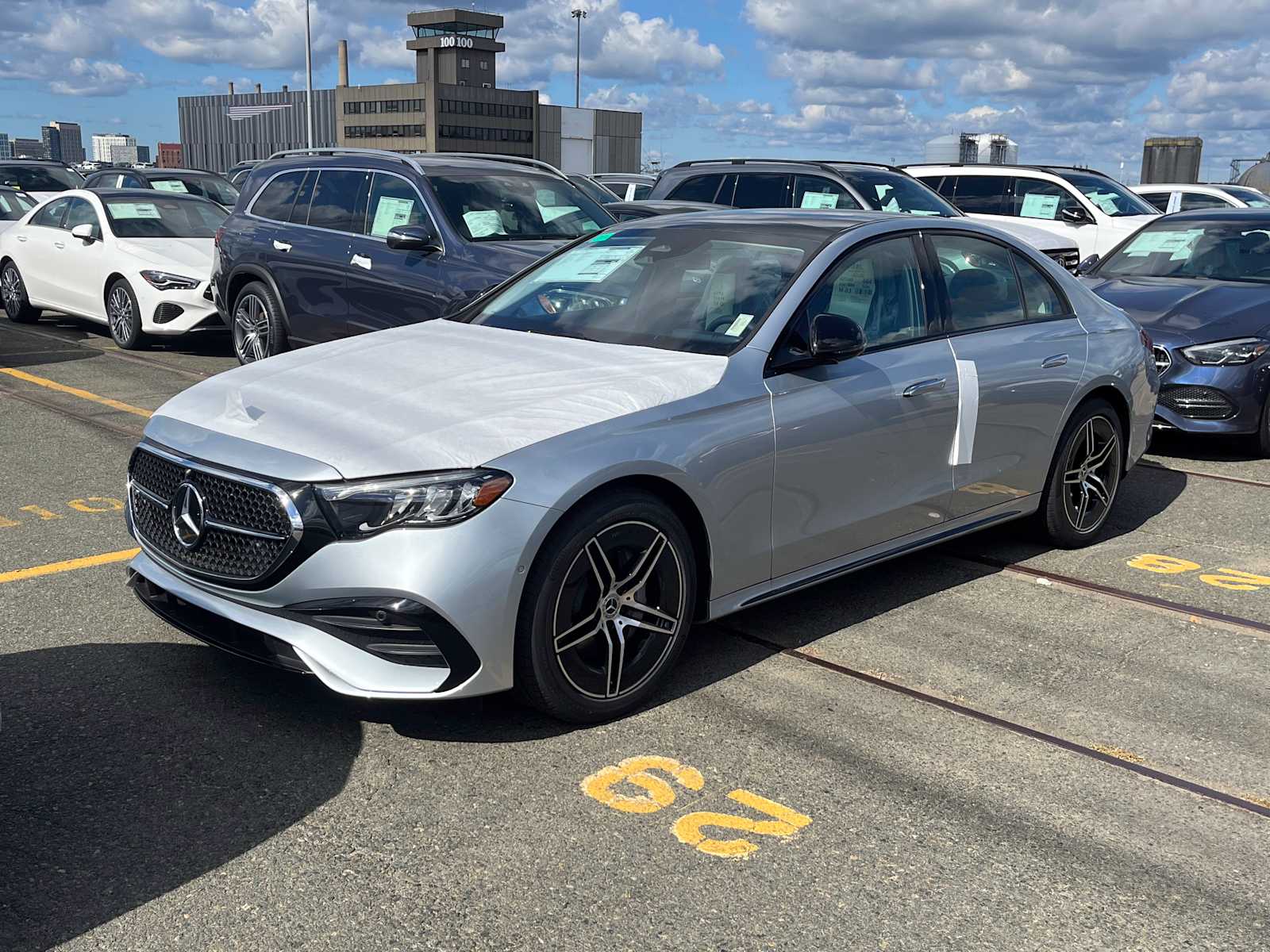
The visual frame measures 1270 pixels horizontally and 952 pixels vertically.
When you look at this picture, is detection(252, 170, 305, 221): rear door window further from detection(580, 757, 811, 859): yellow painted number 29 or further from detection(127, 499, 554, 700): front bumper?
detection(580, 757, 811, 859): yellow painted number 29

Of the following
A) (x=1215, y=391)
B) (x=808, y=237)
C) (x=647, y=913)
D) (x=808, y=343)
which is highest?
(x=808, y=237)

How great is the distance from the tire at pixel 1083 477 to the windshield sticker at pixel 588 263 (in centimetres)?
224

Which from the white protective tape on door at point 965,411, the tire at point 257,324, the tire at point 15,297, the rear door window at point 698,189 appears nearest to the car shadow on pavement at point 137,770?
the white protective tape on door at point 965,411

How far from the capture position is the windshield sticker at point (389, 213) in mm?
9258

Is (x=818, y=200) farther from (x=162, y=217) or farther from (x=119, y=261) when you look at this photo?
(x=119, y=261)

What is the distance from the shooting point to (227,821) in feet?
11.1

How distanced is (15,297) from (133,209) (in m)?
2.39

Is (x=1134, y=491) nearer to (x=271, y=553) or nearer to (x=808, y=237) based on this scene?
(x=808, y=237)

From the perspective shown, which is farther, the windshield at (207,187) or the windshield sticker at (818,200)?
the windshield at (207,187)

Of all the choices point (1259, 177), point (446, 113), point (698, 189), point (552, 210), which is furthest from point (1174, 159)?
point (446, 113)

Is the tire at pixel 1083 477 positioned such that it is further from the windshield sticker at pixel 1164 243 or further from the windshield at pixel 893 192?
the windshield at pixel 893 192

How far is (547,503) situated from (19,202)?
52.6 ft

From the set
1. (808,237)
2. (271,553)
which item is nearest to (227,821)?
(271,553)

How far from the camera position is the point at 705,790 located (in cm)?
363
